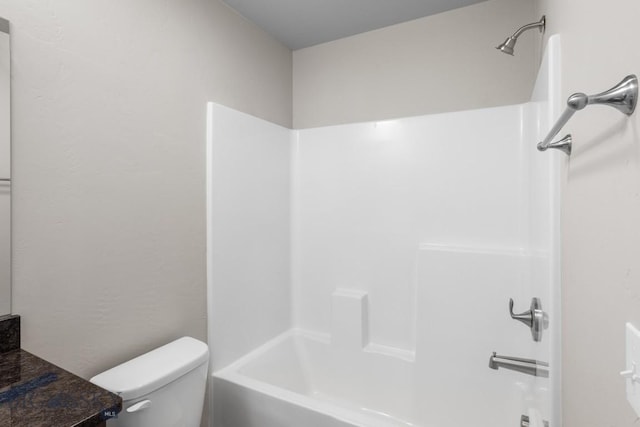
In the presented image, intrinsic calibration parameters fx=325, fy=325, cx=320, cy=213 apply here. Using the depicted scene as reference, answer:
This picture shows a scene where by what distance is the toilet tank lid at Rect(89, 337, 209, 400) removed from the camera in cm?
122

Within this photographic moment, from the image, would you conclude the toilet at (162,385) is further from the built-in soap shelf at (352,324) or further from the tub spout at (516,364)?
the tub spout at (516,364)

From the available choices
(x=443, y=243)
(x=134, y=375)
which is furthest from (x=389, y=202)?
(x=134, y=375)

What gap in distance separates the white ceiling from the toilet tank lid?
1948 mm

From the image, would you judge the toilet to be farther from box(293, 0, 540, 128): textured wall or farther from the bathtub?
box(293, 0, 540, 128): textured wall

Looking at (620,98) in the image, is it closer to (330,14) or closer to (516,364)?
(516,364)

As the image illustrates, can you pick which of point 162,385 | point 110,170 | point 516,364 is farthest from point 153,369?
point 516,364

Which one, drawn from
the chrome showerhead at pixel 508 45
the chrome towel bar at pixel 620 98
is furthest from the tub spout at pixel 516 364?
the chrome showerhead at pixel 508 45

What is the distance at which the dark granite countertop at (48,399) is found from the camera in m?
0.75

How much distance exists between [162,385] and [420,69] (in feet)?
7.36

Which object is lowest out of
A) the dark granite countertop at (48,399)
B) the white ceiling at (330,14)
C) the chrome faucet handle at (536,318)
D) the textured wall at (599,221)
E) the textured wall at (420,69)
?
the dark granite countertop at (48,399)

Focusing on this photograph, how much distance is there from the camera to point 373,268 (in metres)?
2.21

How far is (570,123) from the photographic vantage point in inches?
36.4

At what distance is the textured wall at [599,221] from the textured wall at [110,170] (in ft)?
5.24

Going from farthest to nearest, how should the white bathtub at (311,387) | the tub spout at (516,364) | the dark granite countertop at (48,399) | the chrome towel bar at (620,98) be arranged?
the white bathtub at (311,387) < the tub spout at (516,364) < the dark granite countertop at (48,399) < the chrome towel bar at (620,98)
